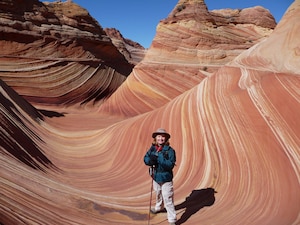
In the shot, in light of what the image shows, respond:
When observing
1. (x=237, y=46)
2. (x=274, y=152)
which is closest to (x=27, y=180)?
(x=274, y=152)

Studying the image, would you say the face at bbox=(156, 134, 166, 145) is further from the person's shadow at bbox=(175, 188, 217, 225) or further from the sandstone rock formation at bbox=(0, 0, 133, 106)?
the sandstone rock formation at bbox=(0, 0, 133, 106)

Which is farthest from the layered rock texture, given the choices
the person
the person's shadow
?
the person

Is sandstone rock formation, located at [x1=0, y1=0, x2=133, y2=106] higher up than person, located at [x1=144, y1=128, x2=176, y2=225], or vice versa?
sandstone rock formation, located at [x1=0, y1=0, x2=133, y2=106]

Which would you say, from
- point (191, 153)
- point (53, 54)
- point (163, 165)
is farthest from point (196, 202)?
point (53, 54)

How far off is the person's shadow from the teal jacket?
637 mm

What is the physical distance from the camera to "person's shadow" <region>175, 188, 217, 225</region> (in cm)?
361

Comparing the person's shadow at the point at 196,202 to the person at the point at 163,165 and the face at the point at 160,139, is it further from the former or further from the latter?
the face at the point at 160,139

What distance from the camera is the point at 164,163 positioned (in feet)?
10.2

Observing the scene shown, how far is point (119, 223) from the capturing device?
3.39 meters

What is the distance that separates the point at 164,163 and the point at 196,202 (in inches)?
43.7

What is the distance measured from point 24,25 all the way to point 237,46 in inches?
427

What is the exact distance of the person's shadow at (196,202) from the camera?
3.61m

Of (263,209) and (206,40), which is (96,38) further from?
(263,209)

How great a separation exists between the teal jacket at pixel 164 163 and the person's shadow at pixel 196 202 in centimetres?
64
